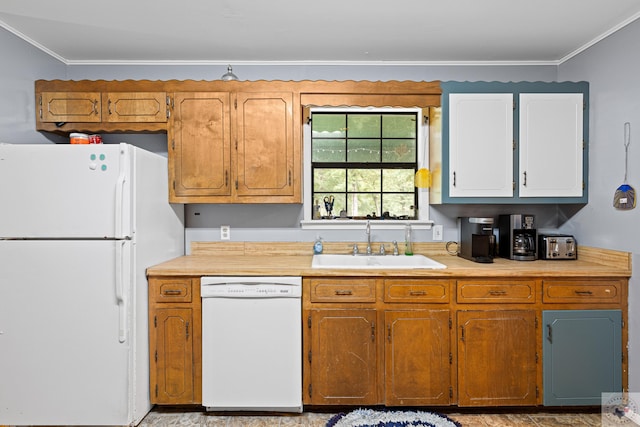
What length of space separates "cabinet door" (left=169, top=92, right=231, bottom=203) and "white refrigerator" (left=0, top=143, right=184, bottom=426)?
0.49 meters

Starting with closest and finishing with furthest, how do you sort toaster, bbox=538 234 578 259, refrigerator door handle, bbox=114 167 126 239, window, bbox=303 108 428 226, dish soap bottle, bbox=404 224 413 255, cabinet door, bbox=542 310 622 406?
refrigerator door handle, bbox=114 167 126 239 < cabinet door, bbox=542 310 622 406 < toaster, bbox=538 234 578 259 < dish soap bottle, bbox=404 224 413 255 < window, bbox=303 108 428 226

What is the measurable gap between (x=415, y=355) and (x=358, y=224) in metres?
1.08

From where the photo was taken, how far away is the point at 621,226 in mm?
2551

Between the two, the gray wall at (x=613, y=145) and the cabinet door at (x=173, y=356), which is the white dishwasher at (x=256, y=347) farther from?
the gray wall at (x=613, y=145)

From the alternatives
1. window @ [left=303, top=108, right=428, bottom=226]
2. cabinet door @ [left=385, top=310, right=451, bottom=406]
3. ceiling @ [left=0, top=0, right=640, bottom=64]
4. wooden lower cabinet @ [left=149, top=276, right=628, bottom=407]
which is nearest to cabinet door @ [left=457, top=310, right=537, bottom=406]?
wooden lower cabinet @ [left=149, top=276, right=628, bottom=407]

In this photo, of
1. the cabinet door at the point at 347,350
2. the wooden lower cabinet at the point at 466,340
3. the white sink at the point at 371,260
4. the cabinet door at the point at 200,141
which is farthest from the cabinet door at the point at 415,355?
the cabinet door at the point at 200,141

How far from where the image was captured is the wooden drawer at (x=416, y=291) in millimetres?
2490

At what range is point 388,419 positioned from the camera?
243 cm

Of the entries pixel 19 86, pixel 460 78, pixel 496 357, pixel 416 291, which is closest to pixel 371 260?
pixel 416 291

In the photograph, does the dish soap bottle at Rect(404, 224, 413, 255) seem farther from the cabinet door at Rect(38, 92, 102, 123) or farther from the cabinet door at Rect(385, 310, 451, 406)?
the cabinet door at Rect(38, 92, 102, 123)

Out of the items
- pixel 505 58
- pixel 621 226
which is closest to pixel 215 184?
Result: pixel 505 58

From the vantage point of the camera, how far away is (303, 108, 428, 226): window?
3229 millimetres

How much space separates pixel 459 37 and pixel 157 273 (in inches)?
100

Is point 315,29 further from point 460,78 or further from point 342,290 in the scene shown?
point 342,290
